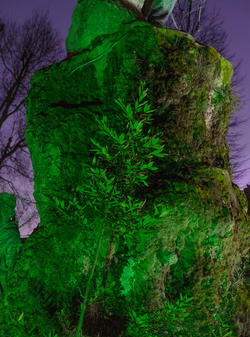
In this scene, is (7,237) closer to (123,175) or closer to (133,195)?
(133,195)

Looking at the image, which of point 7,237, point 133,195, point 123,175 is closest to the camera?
point 123,175

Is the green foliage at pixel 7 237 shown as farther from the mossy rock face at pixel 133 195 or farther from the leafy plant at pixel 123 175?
the leafy plant at pixel 123 175

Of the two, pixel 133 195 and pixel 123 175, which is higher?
pixel 123 175

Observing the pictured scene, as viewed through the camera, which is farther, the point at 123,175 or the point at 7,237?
the point at 7,237

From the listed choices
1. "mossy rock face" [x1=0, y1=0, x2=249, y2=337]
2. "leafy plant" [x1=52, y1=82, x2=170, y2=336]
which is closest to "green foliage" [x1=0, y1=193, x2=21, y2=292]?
"mossy rock face" [x1=0, y1=0, x2=249, y2=337]

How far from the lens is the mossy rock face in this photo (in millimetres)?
2221

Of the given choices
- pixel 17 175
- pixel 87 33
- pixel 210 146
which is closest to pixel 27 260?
pixel 210 146

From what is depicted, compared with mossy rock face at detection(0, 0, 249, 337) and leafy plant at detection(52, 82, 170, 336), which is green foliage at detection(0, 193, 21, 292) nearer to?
mossy rock face at detection(0, 0, 249, 337)

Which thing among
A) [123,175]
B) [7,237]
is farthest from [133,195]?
[7,237]

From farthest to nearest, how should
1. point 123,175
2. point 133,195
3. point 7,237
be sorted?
1. point 7,237
2. point 133,195
3. point 123,175

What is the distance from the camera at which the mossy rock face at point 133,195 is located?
222 cm

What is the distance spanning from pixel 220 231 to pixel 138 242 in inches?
34.7

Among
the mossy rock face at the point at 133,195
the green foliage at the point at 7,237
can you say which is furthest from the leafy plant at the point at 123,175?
the green foliage at the point at 7,237

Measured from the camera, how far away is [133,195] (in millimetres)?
2289
